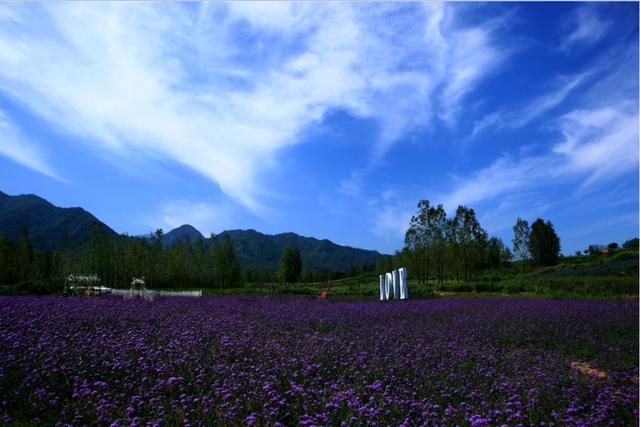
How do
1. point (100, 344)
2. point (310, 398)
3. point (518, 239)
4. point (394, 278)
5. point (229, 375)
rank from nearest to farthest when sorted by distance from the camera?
1. point (310, 398)
2. point (229, 375)
3. point (100, 344)
4. point (394, 278)
5. point (518, 239)

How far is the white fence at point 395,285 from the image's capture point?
73.2 feet

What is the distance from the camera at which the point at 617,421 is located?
4457 millimetres

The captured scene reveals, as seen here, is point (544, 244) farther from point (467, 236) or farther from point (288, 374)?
point (288, 374)

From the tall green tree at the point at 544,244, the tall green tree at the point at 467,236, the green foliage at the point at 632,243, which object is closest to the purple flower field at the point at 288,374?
the tall green tree at the point at 467,236

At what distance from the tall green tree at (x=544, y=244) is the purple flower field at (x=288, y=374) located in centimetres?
7260

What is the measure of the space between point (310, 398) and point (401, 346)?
2977 millimetres

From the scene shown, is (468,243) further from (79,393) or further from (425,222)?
(79,393)

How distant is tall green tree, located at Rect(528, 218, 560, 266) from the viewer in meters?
74.5

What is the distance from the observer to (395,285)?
2348 cm

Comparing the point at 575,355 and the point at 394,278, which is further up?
the point at 394,278

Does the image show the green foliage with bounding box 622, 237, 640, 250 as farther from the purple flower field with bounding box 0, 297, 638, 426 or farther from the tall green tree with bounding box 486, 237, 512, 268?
the purple flower field with bounding box 0, 297, 638, 426

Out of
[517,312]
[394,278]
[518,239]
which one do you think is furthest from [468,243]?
[517,312]

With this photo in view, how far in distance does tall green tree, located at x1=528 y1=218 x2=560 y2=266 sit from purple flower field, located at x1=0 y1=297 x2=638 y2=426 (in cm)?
7260

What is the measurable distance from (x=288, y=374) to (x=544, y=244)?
264 ft
